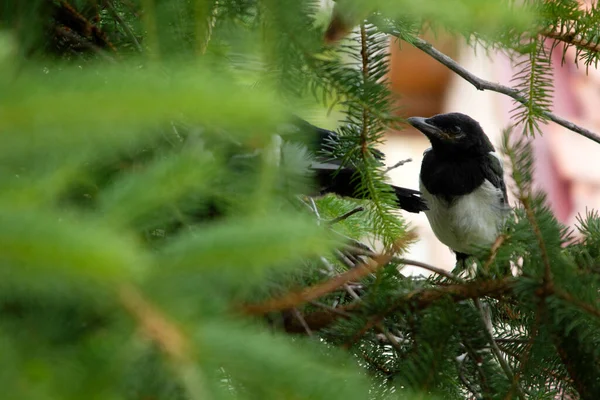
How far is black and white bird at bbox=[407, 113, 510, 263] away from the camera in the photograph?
1435 millimetres

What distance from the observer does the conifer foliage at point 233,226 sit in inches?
7.1

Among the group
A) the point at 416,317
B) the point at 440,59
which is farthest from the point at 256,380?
the point at 440,59

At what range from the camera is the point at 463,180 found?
1.46 m

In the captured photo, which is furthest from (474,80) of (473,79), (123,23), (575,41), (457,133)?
(457,133)

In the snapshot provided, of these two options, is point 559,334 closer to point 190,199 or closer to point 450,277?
point 450,277

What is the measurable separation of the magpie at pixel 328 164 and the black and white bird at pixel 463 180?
603 millimetres

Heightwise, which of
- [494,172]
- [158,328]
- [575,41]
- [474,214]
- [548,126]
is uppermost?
[548,126]

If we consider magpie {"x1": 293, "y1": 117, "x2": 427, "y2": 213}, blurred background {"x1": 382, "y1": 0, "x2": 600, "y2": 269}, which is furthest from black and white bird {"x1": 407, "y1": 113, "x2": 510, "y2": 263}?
blurred background {"x1": 382, "y1": 0, "x2": 600, "y2": 269}

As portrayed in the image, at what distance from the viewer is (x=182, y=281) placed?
230 mm

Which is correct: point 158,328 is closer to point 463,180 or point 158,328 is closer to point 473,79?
point 473,79

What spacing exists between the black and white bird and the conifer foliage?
2.29 ft

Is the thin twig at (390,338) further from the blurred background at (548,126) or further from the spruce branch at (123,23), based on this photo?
the blurred background at (548,126)

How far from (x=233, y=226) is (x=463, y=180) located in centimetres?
130

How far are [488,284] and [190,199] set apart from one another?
34 centimetres
